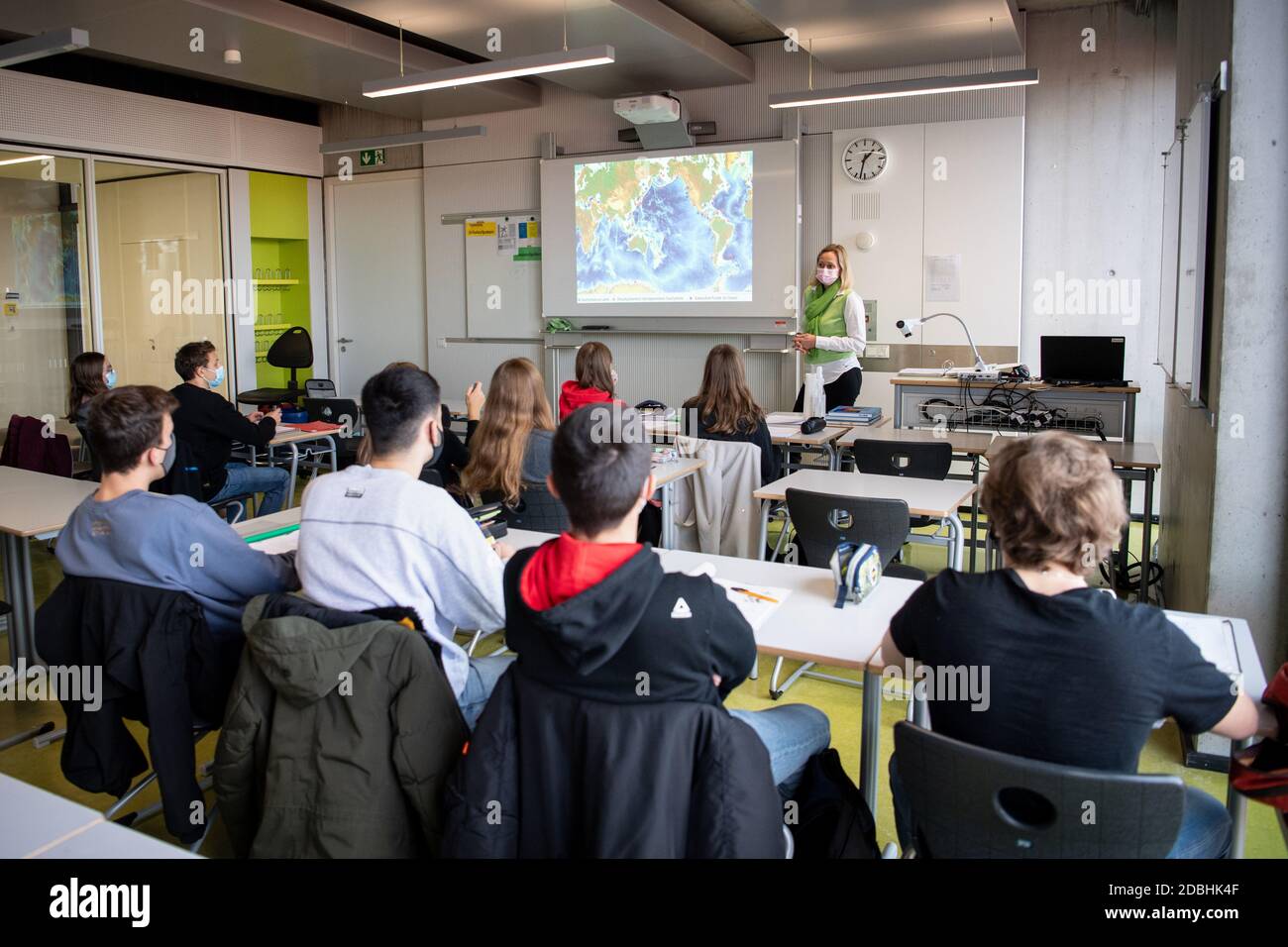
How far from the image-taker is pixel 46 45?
5469mm

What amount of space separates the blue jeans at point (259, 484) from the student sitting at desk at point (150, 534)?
3.04 metres

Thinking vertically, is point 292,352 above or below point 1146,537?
above

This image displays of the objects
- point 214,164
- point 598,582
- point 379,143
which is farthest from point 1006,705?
point 214,164

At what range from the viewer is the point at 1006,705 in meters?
1.72

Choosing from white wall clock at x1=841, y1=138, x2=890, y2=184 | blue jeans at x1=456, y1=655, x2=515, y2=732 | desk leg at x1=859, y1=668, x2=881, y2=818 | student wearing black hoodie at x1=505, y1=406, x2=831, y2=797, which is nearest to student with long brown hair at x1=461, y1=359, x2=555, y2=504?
blue jeans at x1=456, y1=655, x2=515, y2=732

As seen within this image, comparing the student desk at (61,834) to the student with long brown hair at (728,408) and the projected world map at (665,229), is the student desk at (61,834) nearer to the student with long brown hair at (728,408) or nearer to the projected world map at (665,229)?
the student with long brown hair at (728,408)

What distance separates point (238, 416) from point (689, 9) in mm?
4108

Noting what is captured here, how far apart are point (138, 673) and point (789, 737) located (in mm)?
1525

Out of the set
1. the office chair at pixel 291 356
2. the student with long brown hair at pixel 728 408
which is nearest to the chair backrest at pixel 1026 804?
the student with long brown hair at pixel 728 408

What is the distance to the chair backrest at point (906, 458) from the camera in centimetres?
471

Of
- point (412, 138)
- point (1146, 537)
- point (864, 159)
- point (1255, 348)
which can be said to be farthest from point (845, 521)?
point (412, 138)

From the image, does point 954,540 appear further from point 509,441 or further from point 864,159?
point 864,159

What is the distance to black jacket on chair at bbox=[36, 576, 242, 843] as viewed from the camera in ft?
7.88
